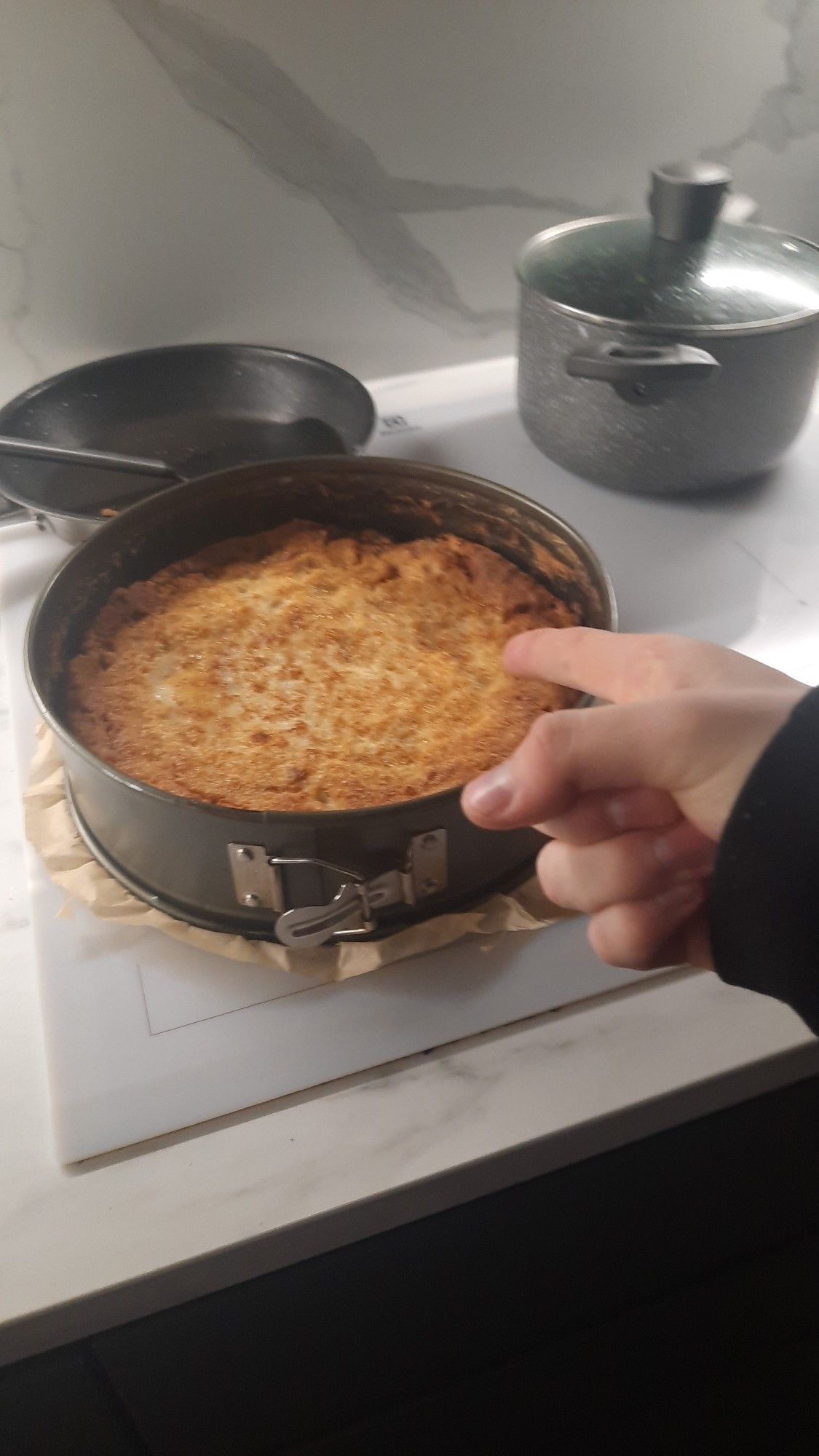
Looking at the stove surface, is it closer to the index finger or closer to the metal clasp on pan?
the metal clasp on pan

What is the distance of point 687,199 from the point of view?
0.92 m

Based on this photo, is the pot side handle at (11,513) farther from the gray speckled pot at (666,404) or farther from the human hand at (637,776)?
the human hand at (637,776)

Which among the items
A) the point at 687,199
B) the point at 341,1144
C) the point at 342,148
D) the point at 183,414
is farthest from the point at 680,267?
Answer: the point at 341,1144

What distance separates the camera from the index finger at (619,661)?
47 cm

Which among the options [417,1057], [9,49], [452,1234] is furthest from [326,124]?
[452,1234]

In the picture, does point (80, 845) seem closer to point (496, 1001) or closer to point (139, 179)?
point (496, 1001)

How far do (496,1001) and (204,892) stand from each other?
202 millimetres

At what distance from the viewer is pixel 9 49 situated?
0.89 meters

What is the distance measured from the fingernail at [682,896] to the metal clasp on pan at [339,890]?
15 cm

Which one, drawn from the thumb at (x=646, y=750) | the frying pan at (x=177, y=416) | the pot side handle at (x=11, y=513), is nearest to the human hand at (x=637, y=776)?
the thumb at (x=646, y=750)

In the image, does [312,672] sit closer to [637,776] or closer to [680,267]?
[637,776]

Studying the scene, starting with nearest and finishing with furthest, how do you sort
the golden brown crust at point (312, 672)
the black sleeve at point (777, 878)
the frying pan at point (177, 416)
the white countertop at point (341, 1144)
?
the black sleeve at point (777, 878) → the white countertop at point (341, 1144) → the golden brown crust at point (312, 672) → the frying pan at point (177, 416)

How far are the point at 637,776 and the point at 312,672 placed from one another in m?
0.41

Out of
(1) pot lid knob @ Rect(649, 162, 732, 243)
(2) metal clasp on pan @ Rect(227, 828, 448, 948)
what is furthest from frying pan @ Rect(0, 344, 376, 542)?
(2) metal clasp on pan @ Rect(227, 828, 448, 948)
